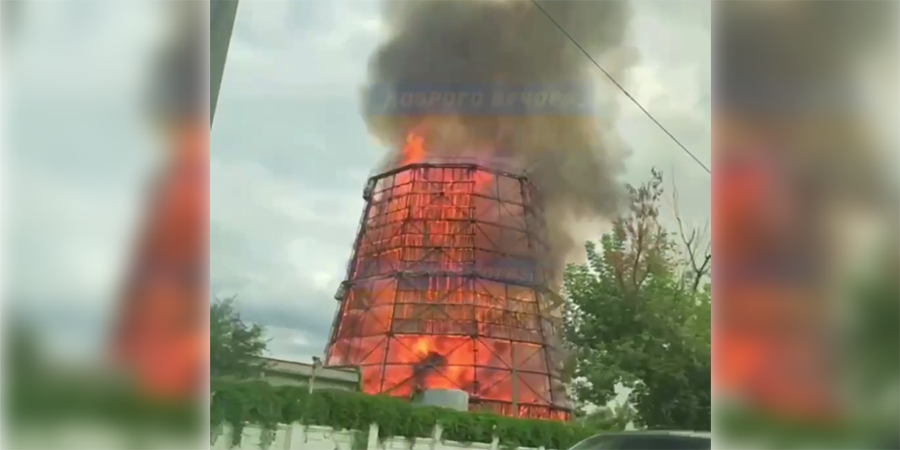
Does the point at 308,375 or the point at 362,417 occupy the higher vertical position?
the point at 308,375

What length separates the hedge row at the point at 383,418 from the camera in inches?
187

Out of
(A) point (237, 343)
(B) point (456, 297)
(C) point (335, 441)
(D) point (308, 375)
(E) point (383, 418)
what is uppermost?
(B) point (456, 297)

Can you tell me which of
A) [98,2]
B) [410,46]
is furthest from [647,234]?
[98,2]

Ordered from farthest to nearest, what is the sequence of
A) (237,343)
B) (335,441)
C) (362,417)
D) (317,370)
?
(317,370)
(362,417)
(335,441)
(237,343)

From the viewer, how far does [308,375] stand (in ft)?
17.0

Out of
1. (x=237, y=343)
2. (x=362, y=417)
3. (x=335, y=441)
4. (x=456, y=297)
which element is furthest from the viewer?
(x=456, y=297)

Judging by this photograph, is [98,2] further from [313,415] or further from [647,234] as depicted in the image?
[647,234]

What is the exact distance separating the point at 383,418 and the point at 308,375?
0.62 metres

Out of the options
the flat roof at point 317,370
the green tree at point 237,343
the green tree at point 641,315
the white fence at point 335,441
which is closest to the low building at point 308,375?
the flat roof at point 317,370

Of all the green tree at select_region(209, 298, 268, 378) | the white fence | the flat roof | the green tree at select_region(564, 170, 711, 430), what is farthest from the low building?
the green tree at select_region(564, 170, 711, 430)

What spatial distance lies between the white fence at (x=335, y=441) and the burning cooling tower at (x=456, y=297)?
0.40 meters

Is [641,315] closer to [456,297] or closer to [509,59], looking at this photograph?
[456,297]

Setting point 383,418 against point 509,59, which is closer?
point 509,59

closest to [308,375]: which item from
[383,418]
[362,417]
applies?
[362,417]
